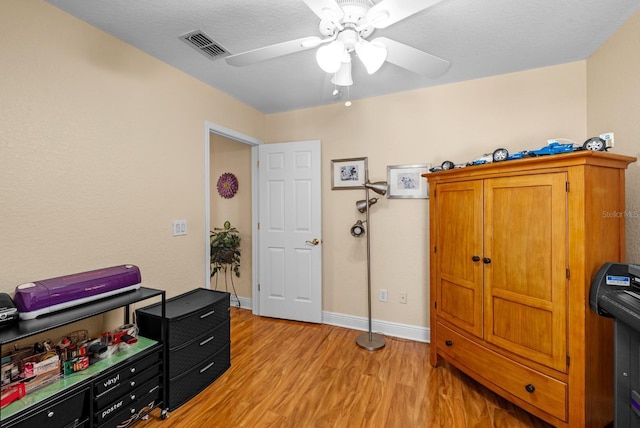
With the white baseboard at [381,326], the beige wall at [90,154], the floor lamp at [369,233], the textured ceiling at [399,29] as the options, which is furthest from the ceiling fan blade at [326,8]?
the white baseboard at [381,326]

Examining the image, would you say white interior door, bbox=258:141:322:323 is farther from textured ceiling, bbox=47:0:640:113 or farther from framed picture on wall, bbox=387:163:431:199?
textured ceiling, bbox=47:0:640:113

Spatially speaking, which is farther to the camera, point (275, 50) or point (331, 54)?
point (275, 50)

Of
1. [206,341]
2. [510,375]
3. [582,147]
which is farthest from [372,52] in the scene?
[206,341]

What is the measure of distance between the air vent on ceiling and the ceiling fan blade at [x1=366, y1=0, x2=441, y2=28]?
1246 millimetres

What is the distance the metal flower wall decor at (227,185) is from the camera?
3.75 metres

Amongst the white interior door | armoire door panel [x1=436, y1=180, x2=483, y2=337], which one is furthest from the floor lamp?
armoire door panel [x1=436, y1=180, x2=483, y2=337]

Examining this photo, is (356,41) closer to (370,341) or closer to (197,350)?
(197,350)

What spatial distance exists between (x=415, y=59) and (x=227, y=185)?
288 centimetres

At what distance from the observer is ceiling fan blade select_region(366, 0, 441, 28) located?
111cm

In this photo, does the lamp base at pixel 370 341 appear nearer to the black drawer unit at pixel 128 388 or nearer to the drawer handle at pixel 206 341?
the drawer handle at pixel 206 341

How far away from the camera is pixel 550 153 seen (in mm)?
1604

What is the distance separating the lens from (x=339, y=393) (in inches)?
80.0

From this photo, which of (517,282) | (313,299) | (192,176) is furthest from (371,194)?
(192,176)

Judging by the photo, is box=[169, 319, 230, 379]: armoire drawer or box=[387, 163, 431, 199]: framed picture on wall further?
box=[387, 163, 431, 199]: framed picture on wall
